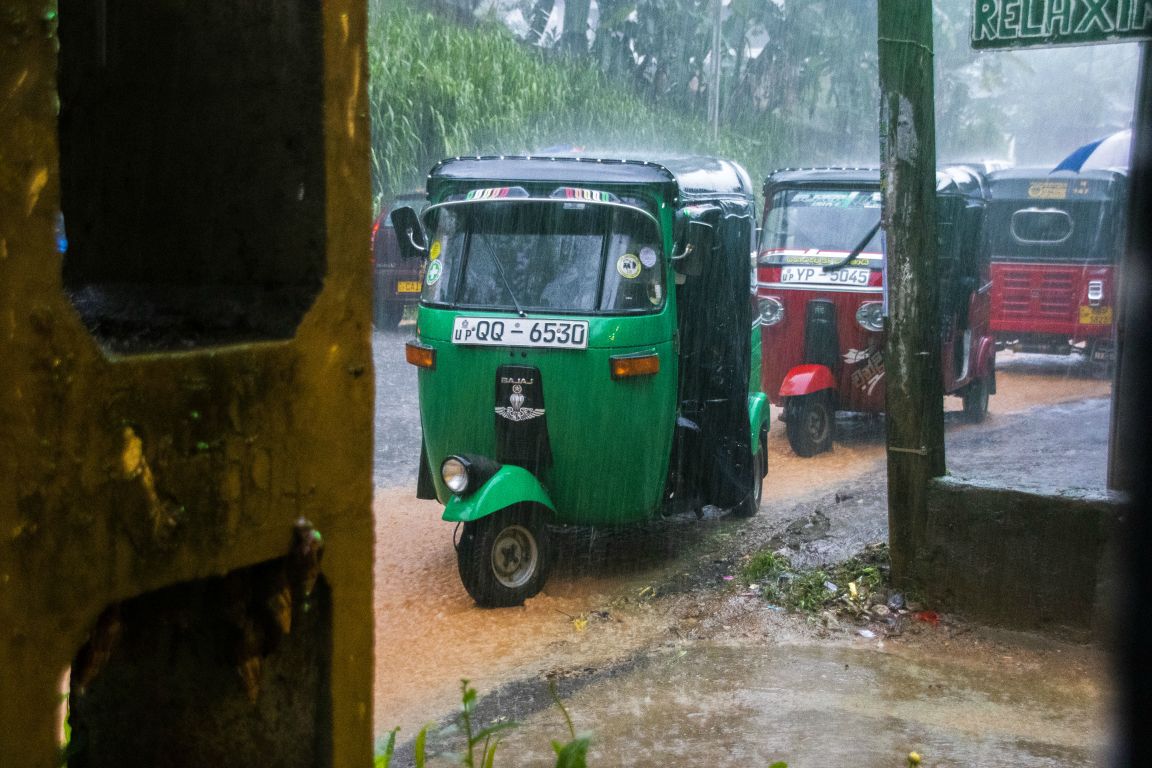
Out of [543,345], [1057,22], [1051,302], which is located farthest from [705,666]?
[1051,302]

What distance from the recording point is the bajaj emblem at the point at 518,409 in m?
6.24

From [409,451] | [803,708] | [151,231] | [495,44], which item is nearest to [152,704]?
[151,231]

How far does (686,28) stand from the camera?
30.7 meters

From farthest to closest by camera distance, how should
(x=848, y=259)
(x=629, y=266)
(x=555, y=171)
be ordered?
→ (x=848, y=259)
(x=555, y=171)
(x=629, y=266)

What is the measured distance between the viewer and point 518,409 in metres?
6.25

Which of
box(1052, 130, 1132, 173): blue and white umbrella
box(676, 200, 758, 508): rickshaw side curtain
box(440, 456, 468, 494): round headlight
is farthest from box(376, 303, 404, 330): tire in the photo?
box(440, 456, 468, 494): round headlight

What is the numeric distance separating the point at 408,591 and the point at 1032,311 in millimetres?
11787

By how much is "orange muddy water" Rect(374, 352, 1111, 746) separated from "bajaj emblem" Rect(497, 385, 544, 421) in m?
0.96

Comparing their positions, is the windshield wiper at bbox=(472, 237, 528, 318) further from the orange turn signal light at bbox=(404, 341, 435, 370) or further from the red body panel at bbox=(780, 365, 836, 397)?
the red body panel at bbox=(780, 365, 836, 397)

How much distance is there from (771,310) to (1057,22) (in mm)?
5431

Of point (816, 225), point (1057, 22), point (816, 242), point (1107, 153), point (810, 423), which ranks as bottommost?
point (810, 423)

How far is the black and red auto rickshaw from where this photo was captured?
50.7 ft

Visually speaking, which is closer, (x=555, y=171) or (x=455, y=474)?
(x=455, y=474)

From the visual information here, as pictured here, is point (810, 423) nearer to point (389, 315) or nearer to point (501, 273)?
point (501, 273)
